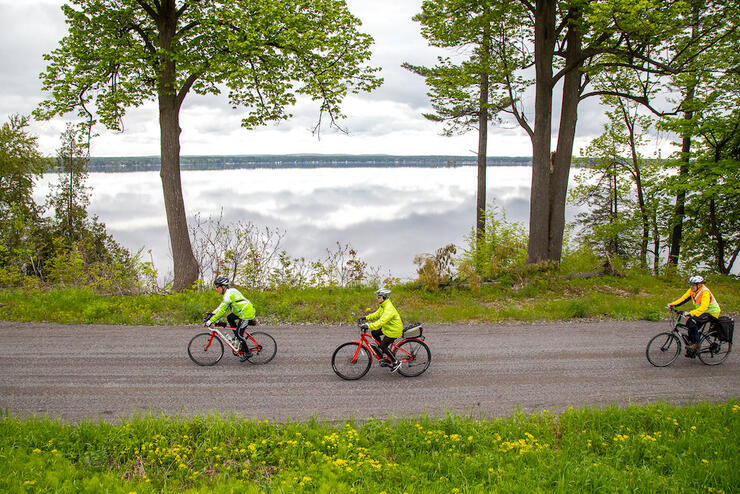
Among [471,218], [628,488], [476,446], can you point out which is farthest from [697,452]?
[471,218]

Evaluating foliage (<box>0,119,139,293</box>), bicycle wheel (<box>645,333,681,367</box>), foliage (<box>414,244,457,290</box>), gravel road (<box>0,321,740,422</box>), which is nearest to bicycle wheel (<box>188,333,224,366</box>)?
gravel road (<box>0,321,740,422</box>)

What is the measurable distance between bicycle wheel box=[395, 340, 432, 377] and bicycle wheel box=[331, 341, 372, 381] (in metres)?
0.76

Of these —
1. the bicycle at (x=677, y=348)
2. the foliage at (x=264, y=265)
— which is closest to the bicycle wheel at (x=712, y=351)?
the bicycle at (x=677, y=348)

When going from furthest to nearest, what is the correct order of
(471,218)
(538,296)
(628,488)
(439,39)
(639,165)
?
(471,218)
(639,165)
(439,39)
(538,296)
(628,488)

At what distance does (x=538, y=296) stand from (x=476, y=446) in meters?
10.2

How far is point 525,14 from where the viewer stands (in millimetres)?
17516

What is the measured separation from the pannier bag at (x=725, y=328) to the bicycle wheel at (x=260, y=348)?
1016 cm

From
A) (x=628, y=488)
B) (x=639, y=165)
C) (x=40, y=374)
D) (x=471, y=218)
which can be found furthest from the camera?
(x=471, y=218)

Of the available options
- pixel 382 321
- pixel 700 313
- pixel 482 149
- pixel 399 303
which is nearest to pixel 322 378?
pixel 382 321

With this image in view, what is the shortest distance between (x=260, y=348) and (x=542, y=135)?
1334 centimetres

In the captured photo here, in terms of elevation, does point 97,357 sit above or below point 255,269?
below

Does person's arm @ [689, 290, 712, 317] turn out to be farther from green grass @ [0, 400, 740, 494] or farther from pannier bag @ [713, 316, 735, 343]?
green grass @ [0, 400, 740, 494]

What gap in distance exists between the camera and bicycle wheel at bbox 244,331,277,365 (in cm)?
1035

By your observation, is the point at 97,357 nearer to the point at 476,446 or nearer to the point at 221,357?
the point at 221,357
